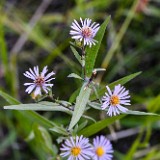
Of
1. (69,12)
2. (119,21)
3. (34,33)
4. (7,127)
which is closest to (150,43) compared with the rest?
(119,21)

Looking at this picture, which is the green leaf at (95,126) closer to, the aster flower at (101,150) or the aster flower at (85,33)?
the aster flower at (101,150)

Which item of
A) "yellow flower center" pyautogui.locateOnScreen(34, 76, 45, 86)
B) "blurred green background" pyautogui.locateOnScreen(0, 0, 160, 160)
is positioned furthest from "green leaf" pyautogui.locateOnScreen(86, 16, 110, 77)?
"blurred green background" pyautogui.locateOnScreen(0, 0, 160, 160)

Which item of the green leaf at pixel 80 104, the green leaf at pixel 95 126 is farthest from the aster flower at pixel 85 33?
the green leaf at pixel 95 126

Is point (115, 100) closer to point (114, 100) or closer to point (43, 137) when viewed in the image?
point (114, 100)

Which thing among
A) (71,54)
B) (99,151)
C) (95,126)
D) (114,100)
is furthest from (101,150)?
(71,54)

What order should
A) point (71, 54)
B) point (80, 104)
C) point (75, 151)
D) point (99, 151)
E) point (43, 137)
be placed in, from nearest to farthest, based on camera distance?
1. point (80, 104)
2. point (75, 151)
3. point (99, 151)
4. point (43, 137)
5. point (71, 54)

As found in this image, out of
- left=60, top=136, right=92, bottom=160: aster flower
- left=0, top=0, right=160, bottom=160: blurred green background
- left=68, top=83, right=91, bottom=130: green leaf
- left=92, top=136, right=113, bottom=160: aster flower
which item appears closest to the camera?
left=68, top=83, right=91, bottom=130: green leaf

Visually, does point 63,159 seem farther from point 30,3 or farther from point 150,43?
point 30,3

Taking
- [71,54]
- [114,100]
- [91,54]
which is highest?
[71,54]

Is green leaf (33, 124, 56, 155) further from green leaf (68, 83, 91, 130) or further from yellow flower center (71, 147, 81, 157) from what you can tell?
green leaf (68, 83, 91, 130)
